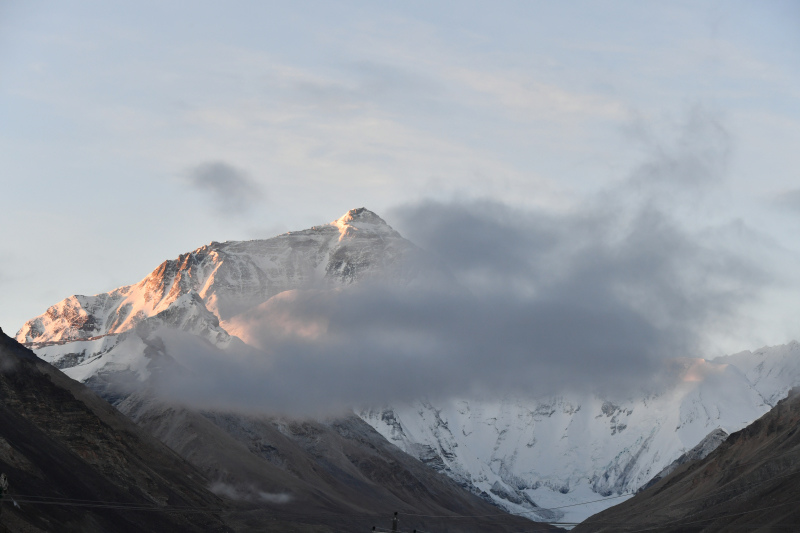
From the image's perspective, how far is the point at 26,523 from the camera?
5428 inches

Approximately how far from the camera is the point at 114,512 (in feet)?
590

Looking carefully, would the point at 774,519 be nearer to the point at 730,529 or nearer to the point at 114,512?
the point at 730,529

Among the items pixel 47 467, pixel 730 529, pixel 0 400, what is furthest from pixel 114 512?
pixel 730 529

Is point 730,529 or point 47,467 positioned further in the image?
point 730,529

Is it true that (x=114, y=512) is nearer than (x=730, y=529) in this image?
Yes

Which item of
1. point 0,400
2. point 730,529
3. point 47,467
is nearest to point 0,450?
point 47,467

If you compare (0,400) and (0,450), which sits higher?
(0,400)

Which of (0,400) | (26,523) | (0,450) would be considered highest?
(0,400)

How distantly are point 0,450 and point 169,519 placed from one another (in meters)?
43.4

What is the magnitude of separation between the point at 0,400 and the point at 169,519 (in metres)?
35.4

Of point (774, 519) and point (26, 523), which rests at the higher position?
point (774, 519)

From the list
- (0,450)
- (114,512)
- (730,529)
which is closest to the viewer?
(0,450)

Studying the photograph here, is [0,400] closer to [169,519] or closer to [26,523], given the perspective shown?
[169,519]

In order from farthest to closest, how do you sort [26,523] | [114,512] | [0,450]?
[114,512] < [0,450] < [26,523]
